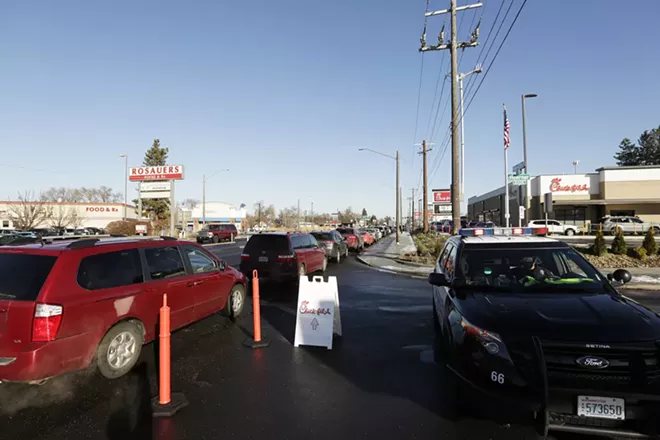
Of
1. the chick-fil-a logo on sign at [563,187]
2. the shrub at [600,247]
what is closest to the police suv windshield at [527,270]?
the shrub at [600,247]

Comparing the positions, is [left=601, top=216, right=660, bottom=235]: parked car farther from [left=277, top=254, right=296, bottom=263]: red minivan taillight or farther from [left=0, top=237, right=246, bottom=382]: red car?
[left=0, top=237, right=246, bottom=382]: red car

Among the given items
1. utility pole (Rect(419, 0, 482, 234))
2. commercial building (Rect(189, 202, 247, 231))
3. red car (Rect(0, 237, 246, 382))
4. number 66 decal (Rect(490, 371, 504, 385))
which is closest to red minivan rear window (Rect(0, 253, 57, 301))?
red car (Rect(0, 237, 246, 382))

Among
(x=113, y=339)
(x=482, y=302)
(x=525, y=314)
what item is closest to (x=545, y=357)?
(x=525, y=314)

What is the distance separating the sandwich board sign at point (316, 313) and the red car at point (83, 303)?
1.78 meters

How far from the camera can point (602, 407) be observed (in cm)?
303

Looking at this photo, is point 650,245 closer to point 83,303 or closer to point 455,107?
point 455,107

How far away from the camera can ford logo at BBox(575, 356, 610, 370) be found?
3145 mm

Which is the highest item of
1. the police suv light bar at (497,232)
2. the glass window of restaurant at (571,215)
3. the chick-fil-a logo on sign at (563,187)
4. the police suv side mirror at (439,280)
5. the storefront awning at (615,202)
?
the chick-fil-a logo on sign at (563,187)

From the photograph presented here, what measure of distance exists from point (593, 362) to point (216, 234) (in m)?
41.2

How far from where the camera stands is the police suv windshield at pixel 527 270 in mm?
4562

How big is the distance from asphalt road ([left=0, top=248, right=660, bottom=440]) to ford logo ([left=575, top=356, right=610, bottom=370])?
91 cm

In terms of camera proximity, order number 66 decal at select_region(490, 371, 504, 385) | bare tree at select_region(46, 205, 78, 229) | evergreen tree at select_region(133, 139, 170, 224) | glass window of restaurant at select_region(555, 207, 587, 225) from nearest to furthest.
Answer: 1. number 66 decal at select_region(490, 371, 504, 385)
2. bare tree at select_region(46, 205, 78, 229)
3. glass window of restaurant at select_region(555, 207, 587, 225)
4. evergreen tree at select_region(133, 139, 170, 224)

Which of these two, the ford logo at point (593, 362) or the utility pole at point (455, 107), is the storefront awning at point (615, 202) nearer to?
the utility pole at point (455, 107)

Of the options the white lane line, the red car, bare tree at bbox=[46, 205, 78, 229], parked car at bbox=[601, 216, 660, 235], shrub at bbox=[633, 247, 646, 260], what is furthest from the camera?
bare tree at bbox=[46, 205, 78, 229]
